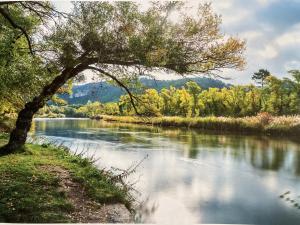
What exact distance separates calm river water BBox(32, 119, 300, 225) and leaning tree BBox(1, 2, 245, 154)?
1.70m

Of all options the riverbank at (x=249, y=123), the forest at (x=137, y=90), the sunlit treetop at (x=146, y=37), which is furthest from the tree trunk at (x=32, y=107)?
the riverbank at (x=249, y=123)

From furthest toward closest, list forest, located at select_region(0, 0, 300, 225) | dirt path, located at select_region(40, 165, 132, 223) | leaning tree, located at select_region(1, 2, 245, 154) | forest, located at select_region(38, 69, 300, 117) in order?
forest, located at select_region(38, 69, 300, 117), leaning tree, located at select_region(1, 2, 245, 154), forest, located at select_region(0, 0, 300, 225), dirt path, located at select_region(40, 165, 132, 223)

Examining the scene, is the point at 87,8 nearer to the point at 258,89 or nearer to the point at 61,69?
the point at 61,69

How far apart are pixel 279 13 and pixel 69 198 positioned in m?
3.50

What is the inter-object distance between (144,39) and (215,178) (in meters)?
2.74

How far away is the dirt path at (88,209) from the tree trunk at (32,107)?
1690 millimetres

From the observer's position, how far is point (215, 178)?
22.9 feet

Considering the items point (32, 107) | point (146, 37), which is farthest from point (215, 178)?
point (32, 107)

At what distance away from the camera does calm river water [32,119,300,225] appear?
509 centimetres

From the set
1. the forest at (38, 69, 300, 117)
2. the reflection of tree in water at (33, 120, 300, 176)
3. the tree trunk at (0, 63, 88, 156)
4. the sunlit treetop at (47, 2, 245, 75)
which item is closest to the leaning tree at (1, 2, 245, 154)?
the sunlit treetop at (47, 2, 245, 75)

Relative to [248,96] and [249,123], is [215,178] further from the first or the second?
[249,123]

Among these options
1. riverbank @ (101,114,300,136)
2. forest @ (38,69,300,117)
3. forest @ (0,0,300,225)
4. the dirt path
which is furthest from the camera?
riverbank @ (101,114,300,136)

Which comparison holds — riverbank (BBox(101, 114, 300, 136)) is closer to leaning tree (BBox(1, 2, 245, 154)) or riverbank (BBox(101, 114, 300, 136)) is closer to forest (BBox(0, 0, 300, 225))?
forest (BBox(0, 0, 300, 225))

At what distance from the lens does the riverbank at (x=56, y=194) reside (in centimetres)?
393
